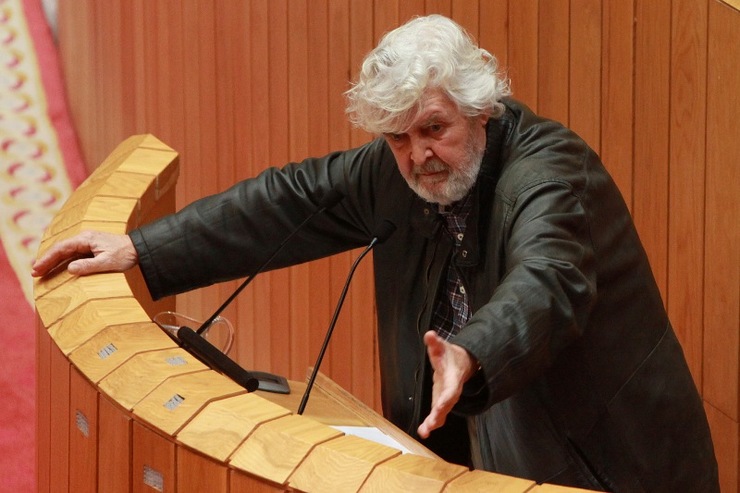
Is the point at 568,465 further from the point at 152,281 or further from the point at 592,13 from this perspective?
the point at 592,13

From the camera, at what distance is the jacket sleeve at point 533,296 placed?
5.26 ft

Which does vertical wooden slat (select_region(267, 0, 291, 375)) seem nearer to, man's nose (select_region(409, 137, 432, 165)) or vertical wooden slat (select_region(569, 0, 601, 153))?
vertical wooden slat (select_region(569, 0, 601, 153))

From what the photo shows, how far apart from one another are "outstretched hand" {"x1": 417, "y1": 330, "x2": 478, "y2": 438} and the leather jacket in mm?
139

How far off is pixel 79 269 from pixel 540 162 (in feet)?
3.03

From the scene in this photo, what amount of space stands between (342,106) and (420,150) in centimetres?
191

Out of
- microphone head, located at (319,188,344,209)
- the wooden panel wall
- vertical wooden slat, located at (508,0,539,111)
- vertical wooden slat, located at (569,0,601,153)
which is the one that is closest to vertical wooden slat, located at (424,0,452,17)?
the wooden panel wall

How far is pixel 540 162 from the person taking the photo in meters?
2.08

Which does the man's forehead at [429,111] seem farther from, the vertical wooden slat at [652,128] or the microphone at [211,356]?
the vertical wooden slat at [652,128]

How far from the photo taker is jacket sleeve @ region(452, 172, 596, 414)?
5.26 ft

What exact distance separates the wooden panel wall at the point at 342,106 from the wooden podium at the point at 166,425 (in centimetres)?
135

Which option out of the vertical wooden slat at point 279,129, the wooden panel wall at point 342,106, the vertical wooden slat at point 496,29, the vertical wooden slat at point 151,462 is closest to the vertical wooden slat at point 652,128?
the wooden panel wall at point 342,106

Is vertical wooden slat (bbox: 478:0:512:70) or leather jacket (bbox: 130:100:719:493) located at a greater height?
vertical wooden slat (bbox: 478:0:512:70)

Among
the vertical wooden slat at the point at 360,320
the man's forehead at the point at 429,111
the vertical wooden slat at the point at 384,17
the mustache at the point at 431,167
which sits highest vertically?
the vertical wooden slat at the point at 384,17

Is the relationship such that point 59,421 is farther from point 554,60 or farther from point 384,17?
point 384,17
